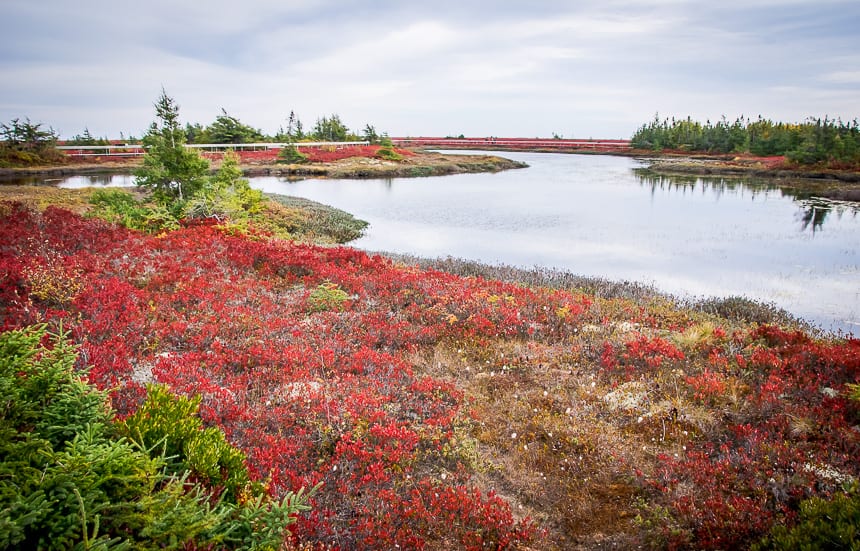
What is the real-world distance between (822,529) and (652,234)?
22.5 metres

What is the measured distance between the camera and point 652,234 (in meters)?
24.7

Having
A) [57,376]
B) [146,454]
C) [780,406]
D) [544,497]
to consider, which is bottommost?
[544,497]

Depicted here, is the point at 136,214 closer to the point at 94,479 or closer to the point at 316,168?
the point at 94,479

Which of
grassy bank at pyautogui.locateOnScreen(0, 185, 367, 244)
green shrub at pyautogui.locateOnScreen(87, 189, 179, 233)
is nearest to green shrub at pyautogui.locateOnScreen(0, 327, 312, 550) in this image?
green shrub at pyautogui.locateOnScreen(87, 189, 179, 233)

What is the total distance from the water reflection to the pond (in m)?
0.18

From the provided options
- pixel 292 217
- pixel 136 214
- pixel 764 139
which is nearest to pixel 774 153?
pixel 764 139

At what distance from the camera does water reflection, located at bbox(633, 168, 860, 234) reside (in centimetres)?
2919

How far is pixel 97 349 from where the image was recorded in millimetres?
7320

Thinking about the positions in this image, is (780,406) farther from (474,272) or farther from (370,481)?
(474,272)

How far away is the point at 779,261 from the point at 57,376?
23.7 metres

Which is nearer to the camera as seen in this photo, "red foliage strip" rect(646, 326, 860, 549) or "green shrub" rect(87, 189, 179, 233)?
"red foliage strip" rect(646, 326, 860, 549)

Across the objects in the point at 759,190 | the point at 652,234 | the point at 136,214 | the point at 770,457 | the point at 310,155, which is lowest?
the point at 770,457

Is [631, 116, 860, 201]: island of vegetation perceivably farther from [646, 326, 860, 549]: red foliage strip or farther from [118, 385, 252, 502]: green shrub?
[118, 385, 252, 502]: green shrub

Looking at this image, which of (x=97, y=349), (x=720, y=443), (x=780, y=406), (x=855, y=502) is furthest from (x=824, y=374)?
(x=97, y=349)
